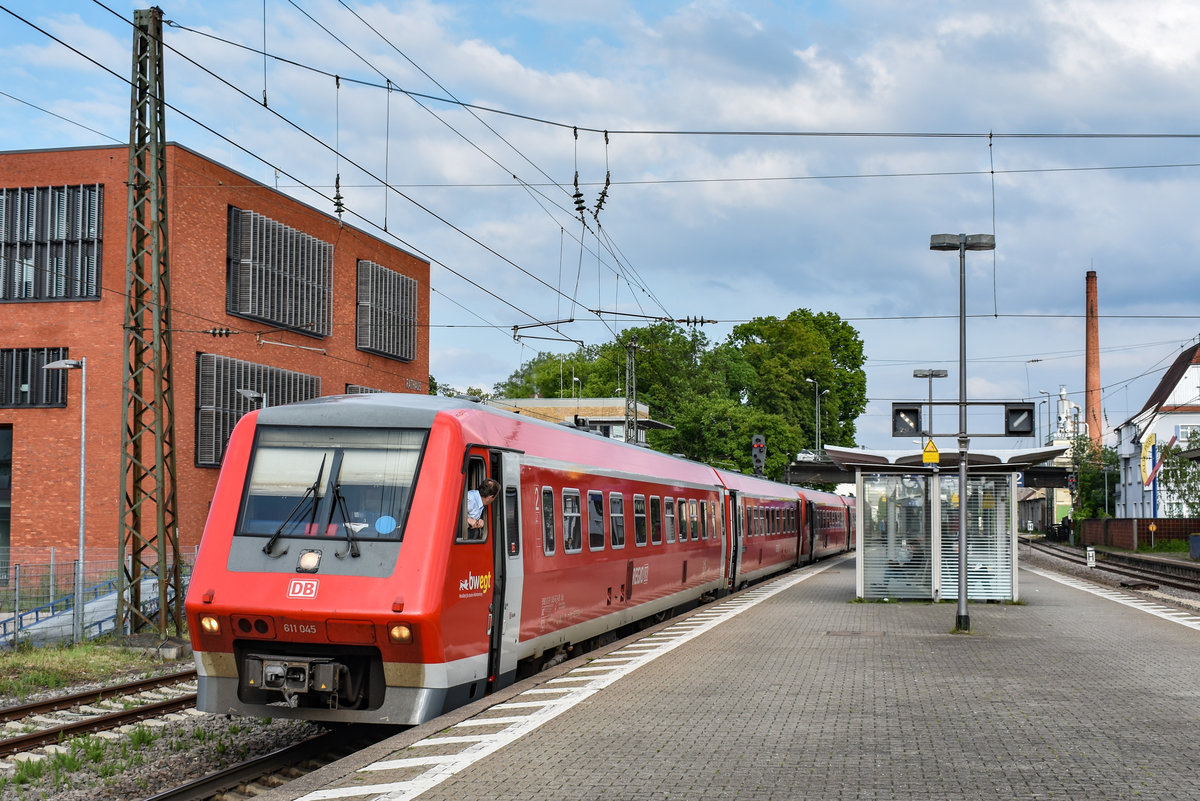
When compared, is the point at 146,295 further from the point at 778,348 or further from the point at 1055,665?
the point at 778,348

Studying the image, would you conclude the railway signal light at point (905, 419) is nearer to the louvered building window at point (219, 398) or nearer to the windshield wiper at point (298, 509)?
the windshield wiper at point (298, 509)

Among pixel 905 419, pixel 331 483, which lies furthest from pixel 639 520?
pixel 331 483

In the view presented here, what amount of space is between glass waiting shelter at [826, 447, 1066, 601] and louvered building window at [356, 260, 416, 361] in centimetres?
2993

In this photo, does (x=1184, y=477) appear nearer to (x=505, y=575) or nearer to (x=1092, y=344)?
(x=1092, y=344)

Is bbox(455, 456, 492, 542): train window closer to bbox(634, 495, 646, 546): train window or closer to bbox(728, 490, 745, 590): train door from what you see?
bbox(634, 495, 646, 546): train window

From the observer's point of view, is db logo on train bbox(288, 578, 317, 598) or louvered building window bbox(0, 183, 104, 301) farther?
louvered building window bbox(0, 183, 104, 301)

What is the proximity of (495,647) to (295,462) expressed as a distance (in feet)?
8.47

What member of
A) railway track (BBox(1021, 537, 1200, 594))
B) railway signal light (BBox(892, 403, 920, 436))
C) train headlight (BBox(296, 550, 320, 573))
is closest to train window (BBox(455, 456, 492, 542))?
train headlight (BBox(296, 550, 320, 573))

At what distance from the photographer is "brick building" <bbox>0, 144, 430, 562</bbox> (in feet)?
128

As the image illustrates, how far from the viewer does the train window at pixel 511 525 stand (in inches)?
484

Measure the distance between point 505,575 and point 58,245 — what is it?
32984 millimetres

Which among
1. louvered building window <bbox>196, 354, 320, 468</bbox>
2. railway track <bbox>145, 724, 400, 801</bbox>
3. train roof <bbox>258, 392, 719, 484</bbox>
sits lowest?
railway track <bbox>145, 724, 400, 801</bbox>

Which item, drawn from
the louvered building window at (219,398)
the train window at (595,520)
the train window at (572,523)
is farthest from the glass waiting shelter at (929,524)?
the louvered building window at (219,398)

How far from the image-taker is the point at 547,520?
13930 mm
